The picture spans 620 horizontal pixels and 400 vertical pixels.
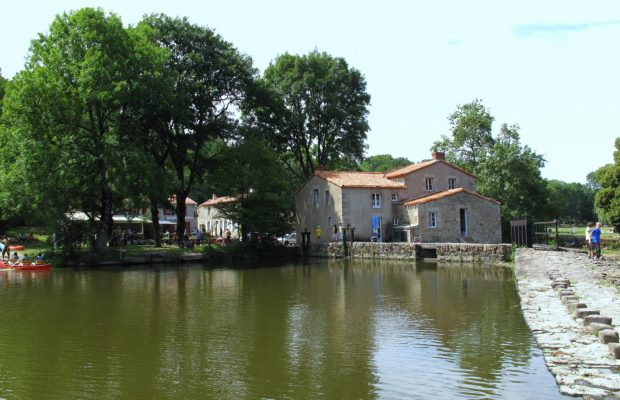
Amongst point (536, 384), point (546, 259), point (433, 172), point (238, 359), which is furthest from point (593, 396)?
point (433, 172)

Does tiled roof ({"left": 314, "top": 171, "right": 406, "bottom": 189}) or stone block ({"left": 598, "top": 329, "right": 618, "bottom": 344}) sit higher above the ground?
tiled roof ({"left": 314, "top": 171, "right": 406, "bottom": 189})

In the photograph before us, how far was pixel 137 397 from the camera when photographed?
8.44m

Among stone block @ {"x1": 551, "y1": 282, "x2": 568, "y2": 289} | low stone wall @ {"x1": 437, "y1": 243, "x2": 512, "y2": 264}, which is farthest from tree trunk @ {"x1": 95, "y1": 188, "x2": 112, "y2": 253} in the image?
stone block @ {"x1": 551, "y1": 282, "x2": 568, "y2": 289}

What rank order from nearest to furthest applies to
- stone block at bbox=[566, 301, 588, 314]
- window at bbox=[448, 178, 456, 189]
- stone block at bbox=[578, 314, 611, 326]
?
stone block at bbox=[578, 314, 611, 326]
stone block at bbox=[566, 301, 588, 314]
window at bbox=[448, 178, 456, 189]

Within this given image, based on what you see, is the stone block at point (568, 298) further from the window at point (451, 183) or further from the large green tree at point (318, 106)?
the large green tree at point (318, 106)

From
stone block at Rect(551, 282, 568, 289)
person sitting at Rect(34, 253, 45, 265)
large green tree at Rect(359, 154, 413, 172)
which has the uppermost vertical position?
large green tree at Rect(359, 154, 413, 172)

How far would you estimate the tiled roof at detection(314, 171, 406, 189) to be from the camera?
43406 mm

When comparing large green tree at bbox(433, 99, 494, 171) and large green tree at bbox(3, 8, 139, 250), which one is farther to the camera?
large green tree at bbox(433, 99, 494, 171)

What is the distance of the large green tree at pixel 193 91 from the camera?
41156 millimetres

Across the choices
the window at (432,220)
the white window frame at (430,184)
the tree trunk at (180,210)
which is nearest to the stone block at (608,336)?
the window at (432,220)

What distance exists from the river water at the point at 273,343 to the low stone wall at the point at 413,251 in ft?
32.7

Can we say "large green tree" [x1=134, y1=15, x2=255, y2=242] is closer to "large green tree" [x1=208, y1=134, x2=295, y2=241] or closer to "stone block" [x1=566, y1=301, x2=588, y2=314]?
"large green tree" [x1=208, y1=134, x2=295, y2=241]

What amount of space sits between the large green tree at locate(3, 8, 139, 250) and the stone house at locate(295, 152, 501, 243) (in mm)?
17010

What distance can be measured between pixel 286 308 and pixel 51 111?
25.3m
